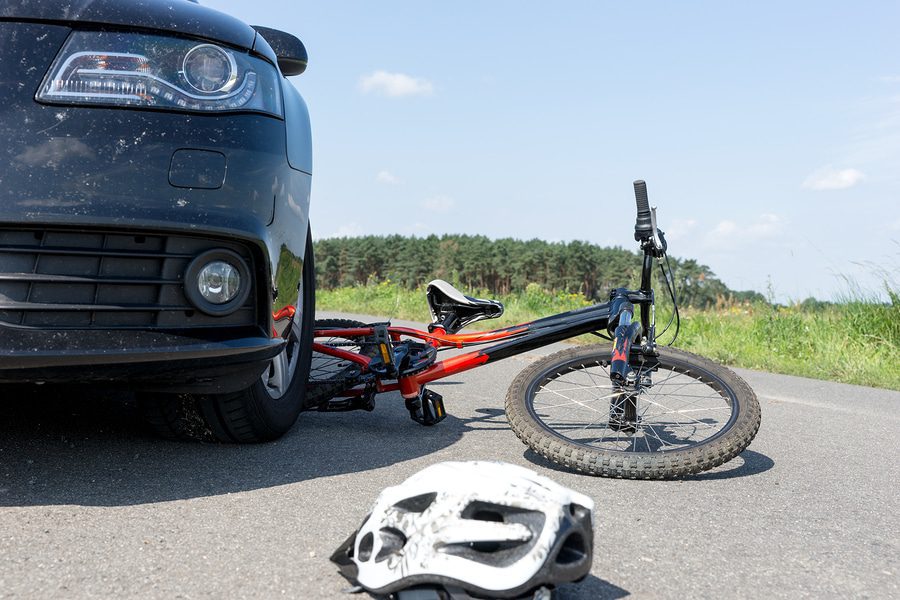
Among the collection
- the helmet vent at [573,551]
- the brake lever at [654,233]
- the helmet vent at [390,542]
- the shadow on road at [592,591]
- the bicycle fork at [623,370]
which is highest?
the brake lever at [654,233]

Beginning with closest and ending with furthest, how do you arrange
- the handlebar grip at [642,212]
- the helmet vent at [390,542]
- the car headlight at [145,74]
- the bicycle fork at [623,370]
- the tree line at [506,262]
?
the helmet vent at [390,542]
the car headlight at [145,74]
the bicycle fork at [623,370]
the handlebar grip at [642,212]
the tree line at [506,262]

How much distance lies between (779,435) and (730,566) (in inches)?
80.9

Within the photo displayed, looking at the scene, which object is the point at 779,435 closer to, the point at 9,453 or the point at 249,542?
the point at 249,542

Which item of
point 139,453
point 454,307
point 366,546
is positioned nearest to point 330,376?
point 454,307

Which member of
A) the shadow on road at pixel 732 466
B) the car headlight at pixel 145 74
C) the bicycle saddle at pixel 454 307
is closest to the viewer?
the car headlight at pixel 145 74

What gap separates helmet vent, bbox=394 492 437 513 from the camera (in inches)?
65.1

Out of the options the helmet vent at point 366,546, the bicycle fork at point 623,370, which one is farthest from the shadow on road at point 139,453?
the helmet vent at point 366,546

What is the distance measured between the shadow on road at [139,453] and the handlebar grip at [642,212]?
47.7 inches

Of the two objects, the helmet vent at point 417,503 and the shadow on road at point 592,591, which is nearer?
the helmet vent at point 417,503

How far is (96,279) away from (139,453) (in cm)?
97

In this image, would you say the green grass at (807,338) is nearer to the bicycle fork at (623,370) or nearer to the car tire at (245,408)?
the bicycle fork at (623,370)

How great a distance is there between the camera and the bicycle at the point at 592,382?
2.84m

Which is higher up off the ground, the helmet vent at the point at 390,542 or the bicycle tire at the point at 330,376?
the bicycle tire at the point at 330,376

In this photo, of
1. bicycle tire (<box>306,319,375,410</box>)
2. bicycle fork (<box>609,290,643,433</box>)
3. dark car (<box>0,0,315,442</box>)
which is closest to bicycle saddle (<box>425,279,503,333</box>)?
bicycle tire (<box>306,319,375,410</box>)
